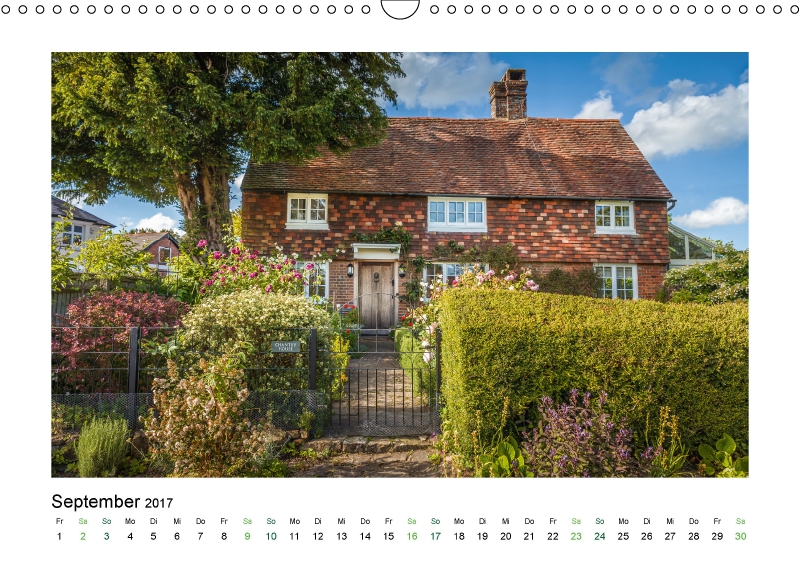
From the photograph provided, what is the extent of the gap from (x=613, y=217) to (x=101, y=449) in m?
13.6

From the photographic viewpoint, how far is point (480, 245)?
12.9m

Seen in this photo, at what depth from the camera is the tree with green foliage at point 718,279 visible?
355 inches

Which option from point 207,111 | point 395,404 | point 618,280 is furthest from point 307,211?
point 618,280

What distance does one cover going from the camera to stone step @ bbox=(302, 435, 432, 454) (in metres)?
4.15

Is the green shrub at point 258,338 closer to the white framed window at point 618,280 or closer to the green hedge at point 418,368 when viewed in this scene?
the green hedge at point 418,368

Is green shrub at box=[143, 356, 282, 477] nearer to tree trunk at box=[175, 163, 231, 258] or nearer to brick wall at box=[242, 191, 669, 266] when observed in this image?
tree trunk at box=[175, 163, 231, 258]

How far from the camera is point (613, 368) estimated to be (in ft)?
11.2

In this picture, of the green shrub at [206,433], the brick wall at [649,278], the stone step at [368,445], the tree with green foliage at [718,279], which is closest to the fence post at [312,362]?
the stone step at [368,445]

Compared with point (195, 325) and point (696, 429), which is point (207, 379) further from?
point (696, 429)

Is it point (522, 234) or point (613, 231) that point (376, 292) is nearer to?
point (522, 234)

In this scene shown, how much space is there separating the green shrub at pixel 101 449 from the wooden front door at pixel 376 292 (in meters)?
9.15
